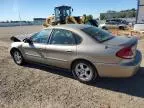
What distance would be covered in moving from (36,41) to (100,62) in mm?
2378

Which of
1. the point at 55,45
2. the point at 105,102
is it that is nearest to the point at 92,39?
the point at 55,45

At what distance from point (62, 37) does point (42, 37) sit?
814mm

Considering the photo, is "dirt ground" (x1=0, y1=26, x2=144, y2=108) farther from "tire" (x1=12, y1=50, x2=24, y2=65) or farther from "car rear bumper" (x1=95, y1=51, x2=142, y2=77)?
"tire" (x1=12, y1=50, x2=24, y2=65)

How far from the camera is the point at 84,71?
536cm

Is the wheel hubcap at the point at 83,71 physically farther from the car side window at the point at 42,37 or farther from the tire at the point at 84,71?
the car side window at the point at 42,37

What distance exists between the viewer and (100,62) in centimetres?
497

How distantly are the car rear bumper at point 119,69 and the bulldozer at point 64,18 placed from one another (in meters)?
14.7

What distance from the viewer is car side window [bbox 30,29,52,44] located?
6.10m

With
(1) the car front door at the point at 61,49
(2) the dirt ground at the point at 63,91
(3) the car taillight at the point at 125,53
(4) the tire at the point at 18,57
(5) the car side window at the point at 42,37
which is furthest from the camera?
(4) the tire at the point at 18,57

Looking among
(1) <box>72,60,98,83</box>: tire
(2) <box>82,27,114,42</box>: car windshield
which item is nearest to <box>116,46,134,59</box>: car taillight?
(2) <box>82,27,114,42</box>: car windshield

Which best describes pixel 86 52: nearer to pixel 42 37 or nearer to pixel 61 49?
pixel 61 49

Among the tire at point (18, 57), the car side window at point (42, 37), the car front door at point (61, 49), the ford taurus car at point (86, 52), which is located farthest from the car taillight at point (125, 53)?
the tire at point (18, 57)

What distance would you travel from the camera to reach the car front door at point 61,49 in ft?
17.9

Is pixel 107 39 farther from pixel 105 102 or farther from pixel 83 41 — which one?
pixel 105 102
